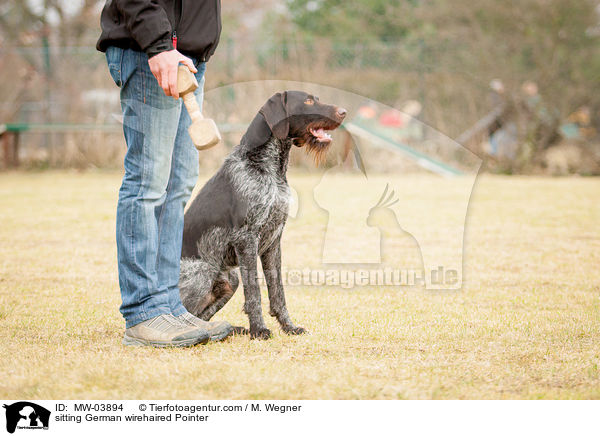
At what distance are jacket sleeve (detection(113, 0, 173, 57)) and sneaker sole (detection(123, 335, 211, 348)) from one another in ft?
4.23

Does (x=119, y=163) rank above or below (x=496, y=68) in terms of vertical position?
below

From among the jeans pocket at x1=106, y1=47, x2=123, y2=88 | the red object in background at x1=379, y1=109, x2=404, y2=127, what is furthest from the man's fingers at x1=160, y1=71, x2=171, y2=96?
the red object in background at x1=379, y1=109, x2=404, y2=127

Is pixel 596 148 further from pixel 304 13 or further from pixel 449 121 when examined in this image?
pixel 304 13

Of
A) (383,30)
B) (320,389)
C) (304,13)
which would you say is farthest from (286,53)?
(320,389)

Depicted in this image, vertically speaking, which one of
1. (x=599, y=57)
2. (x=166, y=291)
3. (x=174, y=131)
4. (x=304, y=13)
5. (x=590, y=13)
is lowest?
(x=166, y=291)

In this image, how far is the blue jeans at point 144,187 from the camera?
331cm

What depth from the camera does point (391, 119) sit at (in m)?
15.1

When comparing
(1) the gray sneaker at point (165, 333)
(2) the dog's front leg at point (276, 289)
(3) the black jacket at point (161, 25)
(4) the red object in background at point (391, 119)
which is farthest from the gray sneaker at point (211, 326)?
(4) the red object in background at point (391, 119)

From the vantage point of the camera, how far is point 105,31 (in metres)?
3.28

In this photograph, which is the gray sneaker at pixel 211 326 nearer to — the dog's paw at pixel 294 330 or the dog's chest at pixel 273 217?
the dog's paw at pixel 294 330

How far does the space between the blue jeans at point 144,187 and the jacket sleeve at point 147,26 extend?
6.0 inches

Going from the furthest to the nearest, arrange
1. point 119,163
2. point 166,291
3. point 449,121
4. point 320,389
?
point 449,121
point 119,163
point 166,291
point 320,389

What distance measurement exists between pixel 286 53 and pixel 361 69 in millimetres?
1655
